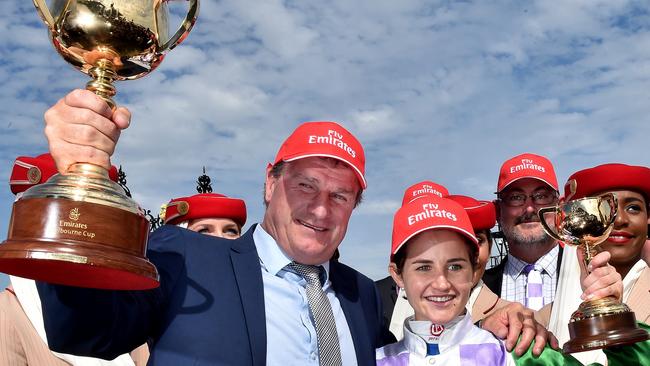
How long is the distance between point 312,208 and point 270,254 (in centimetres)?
34

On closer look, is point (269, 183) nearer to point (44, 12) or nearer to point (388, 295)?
point (44, 12)

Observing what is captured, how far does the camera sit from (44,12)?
2.24m

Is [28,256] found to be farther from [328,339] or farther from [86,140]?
[328,339]

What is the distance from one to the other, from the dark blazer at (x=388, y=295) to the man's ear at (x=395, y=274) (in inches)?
89.9

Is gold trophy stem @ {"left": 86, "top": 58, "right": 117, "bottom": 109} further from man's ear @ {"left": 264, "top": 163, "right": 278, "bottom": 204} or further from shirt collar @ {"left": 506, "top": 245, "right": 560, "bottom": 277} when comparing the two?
shirt collar @ {"left": 506, "top": 245, "right": 560, "bottom": 277}

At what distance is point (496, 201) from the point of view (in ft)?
20.1

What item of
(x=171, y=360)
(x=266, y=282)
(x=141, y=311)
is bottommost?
(x=171, y=360)

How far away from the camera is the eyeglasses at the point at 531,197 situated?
18.8 ft

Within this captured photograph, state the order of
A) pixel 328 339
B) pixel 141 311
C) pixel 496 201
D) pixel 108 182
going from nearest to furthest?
1. pixel 108 182
2. pixel 141 311
3. pixel 328 339
4. pixel 496 201

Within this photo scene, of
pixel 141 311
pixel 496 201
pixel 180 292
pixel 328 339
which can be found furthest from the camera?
pixel 496 201

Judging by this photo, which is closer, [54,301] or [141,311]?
[54,301]

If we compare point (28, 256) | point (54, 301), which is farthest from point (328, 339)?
point (28, 256)

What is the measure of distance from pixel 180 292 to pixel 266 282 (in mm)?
515

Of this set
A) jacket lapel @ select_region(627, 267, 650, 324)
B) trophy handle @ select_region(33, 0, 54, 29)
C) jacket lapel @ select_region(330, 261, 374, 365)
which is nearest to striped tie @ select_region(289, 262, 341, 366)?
jacket lapel @ select_region(330, 261, 374, 365)
